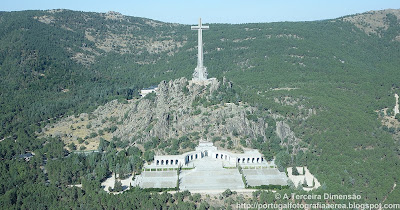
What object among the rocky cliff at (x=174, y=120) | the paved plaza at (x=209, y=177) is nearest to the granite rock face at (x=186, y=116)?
the rocky cliff at (x=174, y=120)

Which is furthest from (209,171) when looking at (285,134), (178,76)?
(178,76)

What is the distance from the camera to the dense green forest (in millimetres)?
73000

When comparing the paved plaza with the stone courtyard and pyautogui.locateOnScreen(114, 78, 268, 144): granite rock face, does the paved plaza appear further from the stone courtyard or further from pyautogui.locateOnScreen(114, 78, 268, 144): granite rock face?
pyautogui.locateOnScreen(114, 78, 268, 144): granite rock face

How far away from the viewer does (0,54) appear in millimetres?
147125

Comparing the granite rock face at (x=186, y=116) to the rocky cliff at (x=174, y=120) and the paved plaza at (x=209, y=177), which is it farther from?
the paved plaza at (x=209, y=177)

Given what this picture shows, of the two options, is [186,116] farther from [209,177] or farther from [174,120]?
[209,177]

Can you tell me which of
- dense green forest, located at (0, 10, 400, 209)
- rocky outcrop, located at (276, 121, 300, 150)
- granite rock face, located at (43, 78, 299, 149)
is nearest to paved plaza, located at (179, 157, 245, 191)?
dense green forest, located at (0, 10, 400, 209)

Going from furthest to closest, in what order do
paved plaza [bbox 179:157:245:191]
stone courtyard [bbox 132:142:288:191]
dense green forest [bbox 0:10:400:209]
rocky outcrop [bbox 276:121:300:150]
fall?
rocky outcrop [bbox 276:121:300:150] → dense green forest [bbox 0:10:400:209] → stone courtyard [bbox 132:142:288:191] → paved plaza [bbox 179:157:245:191]

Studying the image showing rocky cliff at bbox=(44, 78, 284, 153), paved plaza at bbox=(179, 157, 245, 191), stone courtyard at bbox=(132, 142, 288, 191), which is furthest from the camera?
rocky cliff at bbox=(44, 78, 284, 153)

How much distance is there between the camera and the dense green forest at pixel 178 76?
73.0 meters

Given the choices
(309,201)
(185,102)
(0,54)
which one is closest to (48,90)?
(0,54)

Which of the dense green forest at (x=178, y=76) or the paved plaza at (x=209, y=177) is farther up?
the dense green forest at (x=178, y=76)

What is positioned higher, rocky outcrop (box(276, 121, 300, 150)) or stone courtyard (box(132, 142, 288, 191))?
rocky outcrop (box(276, 121, 300, 150))

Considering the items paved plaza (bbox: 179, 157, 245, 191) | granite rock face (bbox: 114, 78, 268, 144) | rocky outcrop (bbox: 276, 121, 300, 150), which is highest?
granite rock face (bbox: 114, 78, 268, 144)
